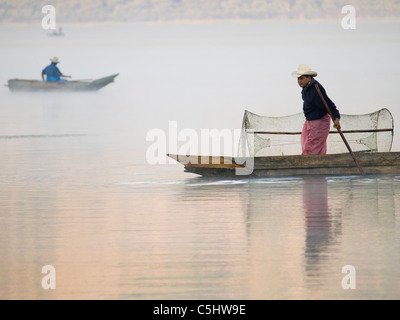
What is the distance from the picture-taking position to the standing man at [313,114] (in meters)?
11.7

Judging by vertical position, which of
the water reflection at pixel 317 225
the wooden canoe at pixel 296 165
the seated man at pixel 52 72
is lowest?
the water reflection at pixel 317 225

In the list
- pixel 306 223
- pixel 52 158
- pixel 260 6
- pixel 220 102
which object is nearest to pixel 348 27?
pixel 260 6

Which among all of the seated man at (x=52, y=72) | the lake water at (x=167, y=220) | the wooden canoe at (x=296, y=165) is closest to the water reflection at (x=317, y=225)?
the lake water at (x=167, y=220)

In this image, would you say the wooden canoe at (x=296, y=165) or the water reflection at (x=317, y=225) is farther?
the wooden canoe at (x=296, y=165)

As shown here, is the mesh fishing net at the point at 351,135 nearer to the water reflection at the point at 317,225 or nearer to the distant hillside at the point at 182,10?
the water reflection at the point at 317,225

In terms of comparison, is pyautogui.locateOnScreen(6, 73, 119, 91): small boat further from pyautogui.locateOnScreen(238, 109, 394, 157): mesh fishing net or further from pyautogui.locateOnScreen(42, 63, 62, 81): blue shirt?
pyautogui.locateOnScreen(238, 109, 394, 157): mesh fishing net

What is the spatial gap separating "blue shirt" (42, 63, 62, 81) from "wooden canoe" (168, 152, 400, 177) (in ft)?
53.9

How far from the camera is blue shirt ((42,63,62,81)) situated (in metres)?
28.0

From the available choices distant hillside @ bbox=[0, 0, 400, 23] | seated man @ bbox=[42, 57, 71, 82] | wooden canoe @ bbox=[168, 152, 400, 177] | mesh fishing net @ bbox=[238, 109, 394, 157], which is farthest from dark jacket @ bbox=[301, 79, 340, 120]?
distant hillside @ bbox=[0, 0, 400, 23]

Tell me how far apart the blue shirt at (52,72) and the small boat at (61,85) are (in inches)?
6.1

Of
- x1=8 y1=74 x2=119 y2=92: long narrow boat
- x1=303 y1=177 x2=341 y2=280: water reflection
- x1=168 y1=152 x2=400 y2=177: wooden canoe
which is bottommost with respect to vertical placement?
x1=303 y1=177 x2=341 y2=280: water reflection

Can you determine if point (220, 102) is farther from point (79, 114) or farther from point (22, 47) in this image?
point (22, 47)

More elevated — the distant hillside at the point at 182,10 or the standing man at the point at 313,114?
the distant hillside at the point at 182,10

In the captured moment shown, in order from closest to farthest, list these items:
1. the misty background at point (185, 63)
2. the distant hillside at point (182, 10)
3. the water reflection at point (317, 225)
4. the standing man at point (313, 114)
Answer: the water reflection at point (317, 225) → the standing man at point (313, 114) → the misty background at point (185, 63) → the distant hillside at point (182, 10)
